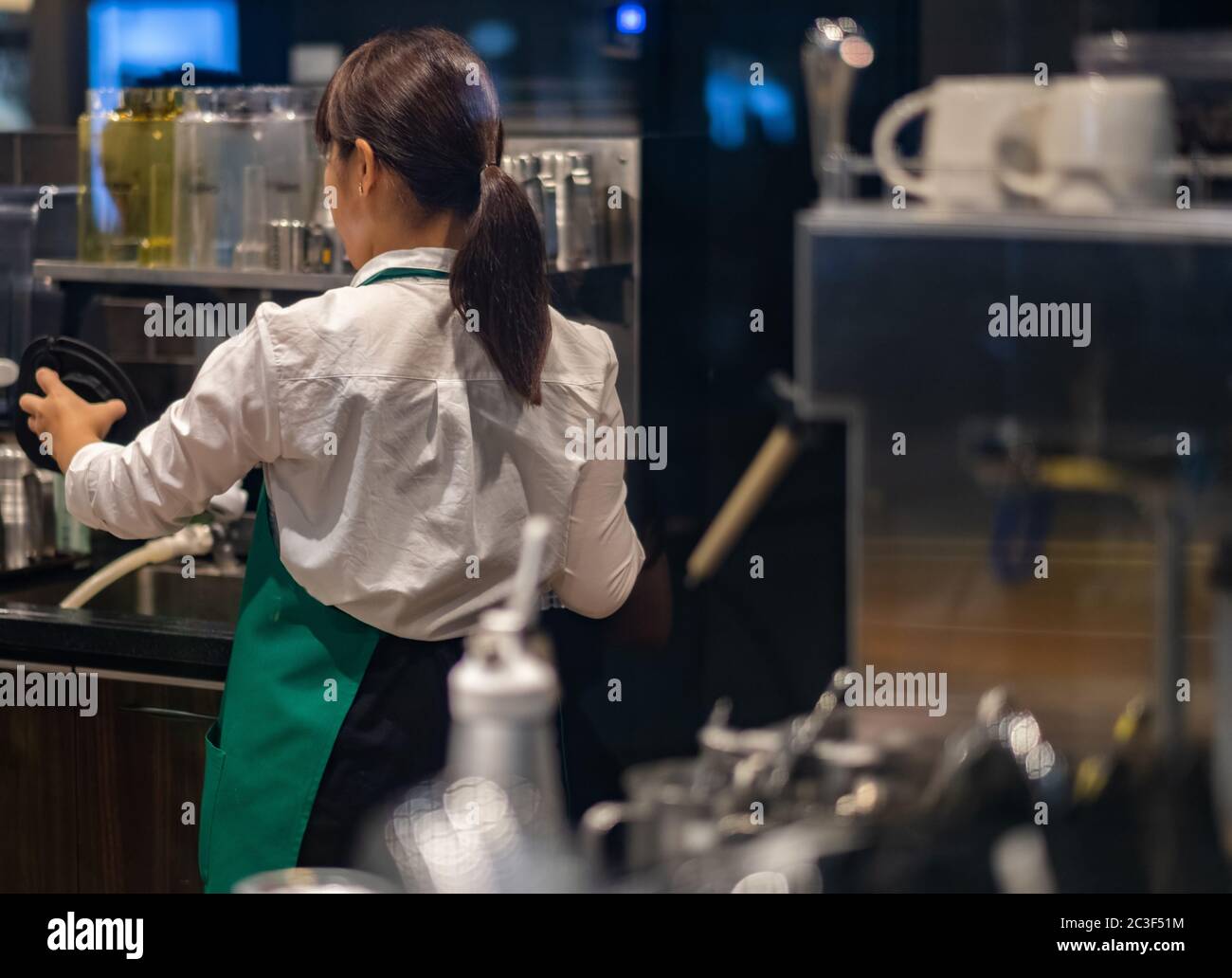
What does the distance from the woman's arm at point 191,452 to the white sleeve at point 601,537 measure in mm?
264

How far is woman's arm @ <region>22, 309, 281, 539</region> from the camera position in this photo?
121cm

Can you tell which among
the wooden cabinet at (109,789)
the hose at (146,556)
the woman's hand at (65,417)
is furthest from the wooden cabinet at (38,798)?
the woman's hand at (65,417)

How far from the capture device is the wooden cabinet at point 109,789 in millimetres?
1744

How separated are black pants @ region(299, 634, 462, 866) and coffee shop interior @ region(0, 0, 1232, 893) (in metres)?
0.02

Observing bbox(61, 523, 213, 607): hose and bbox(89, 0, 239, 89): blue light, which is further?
bbox(89, 0, 239, 89): blue light

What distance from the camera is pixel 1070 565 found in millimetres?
894

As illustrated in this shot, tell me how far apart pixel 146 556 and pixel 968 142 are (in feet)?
4.38

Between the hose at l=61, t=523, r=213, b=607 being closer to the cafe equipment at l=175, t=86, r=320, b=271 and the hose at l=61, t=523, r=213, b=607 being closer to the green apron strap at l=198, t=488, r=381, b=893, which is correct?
the cafe equipment at l=175, t=86, r=320, b=271

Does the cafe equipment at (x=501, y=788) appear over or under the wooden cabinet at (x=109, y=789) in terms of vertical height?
over

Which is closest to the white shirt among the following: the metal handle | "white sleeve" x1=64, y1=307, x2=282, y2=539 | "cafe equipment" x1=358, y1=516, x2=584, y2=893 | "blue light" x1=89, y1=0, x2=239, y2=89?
"white sleeve" x1=64, y1=307, x2=282, y2=539

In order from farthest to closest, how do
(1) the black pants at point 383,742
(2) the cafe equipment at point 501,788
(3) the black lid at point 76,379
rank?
(3) the black lid at point 76,379, (1) the black pants at point 383,742, (2) the cafe equipment at point 501,788

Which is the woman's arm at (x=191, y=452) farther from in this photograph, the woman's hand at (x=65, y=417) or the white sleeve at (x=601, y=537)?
the white sleeve at (x=601, y=537)

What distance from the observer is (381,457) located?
1229mm
